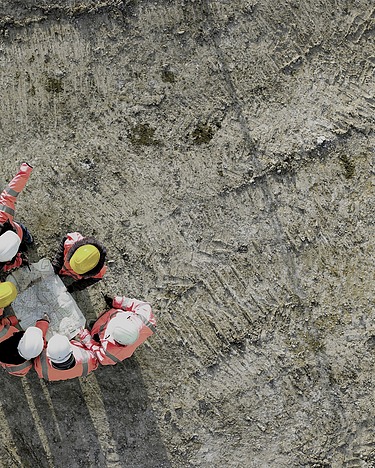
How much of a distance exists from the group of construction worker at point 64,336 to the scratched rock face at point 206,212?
318 mm

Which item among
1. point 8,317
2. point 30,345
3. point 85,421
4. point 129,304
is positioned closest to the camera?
point 30,345

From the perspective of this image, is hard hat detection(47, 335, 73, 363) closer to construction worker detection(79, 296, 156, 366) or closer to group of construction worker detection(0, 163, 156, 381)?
group of construction worker detection(0, 163, 156, 381)

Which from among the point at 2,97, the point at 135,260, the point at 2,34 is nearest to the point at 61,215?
the point at 135,260

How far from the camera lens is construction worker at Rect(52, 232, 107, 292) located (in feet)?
12.4

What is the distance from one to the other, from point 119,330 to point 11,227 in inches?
43.8

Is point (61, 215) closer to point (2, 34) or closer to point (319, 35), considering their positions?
point (2, 34)

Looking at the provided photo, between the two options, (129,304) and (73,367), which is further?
(129,304)

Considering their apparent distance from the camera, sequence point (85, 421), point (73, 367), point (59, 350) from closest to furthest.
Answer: point (59, 350) < point (73, 367) < point (85, 421)

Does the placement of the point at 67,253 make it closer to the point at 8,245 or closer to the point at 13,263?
the point at 8,245

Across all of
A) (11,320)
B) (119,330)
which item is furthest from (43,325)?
(119,330)

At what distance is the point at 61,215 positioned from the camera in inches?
178

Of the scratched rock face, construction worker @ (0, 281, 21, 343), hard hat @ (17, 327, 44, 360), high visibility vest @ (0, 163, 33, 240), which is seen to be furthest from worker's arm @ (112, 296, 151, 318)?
high visibility vest @ (0, 163, 33, 240)

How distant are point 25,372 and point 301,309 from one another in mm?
2260

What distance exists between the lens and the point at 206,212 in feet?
14.9
